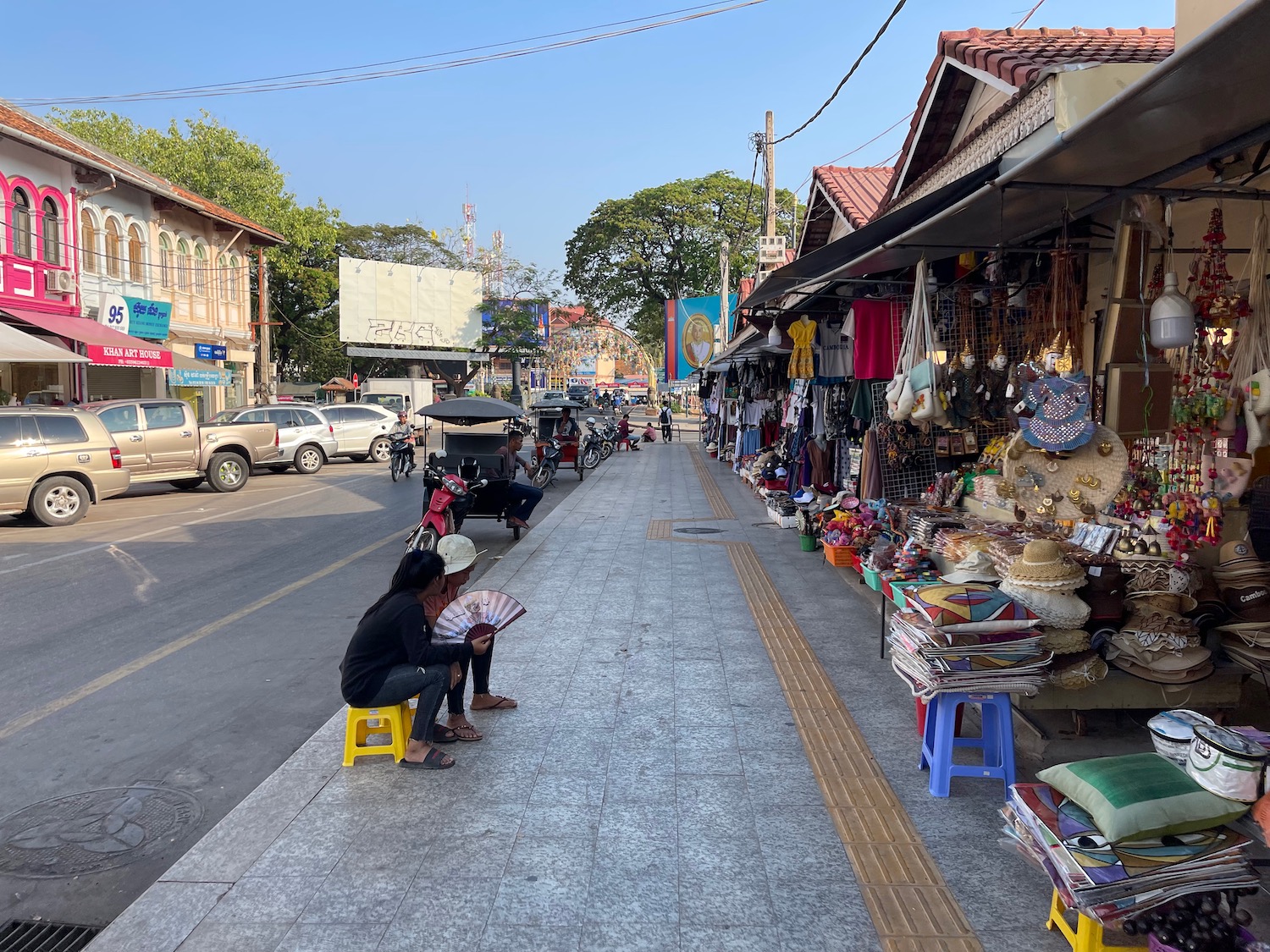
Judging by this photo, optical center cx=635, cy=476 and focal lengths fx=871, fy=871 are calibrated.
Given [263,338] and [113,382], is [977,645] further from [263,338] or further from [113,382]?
[263,338]

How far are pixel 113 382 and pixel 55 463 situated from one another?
15.7 metres

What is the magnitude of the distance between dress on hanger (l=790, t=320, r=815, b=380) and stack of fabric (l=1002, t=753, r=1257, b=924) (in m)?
8.08

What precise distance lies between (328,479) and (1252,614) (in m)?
18.3

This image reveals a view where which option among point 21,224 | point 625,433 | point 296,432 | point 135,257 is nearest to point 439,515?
point 296,432

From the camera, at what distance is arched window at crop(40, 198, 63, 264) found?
21453 mm

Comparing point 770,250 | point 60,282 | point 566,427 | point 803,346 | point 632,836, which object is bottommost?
point 632,836

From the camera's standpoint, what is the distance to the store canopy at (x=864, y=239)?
5.37 metres

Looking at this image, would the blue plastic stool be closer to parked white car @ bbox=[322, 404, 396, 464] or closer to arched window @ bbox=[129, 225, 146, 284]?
parked white car @ bbox=[322, 404, 396, 464]

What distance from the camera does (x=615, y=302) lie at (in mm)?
49406

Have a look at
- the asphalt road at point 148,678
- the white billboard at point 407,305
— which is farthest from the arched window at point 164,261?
the asphalt road at point 148,678

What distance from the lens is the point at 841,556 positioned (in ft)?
28.9

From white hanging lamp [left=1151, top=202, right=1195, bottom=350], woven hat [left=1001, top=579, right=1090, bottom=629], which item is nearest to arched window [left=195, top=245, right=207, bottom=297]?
woven hat [left=1001, top=579, right=1090, bottom=629]

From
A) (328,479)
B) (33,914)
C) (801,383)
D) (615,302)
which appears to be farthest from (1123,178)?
(615,302)

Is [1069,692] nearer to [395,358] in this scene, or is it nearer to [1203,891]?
[1203,891]
